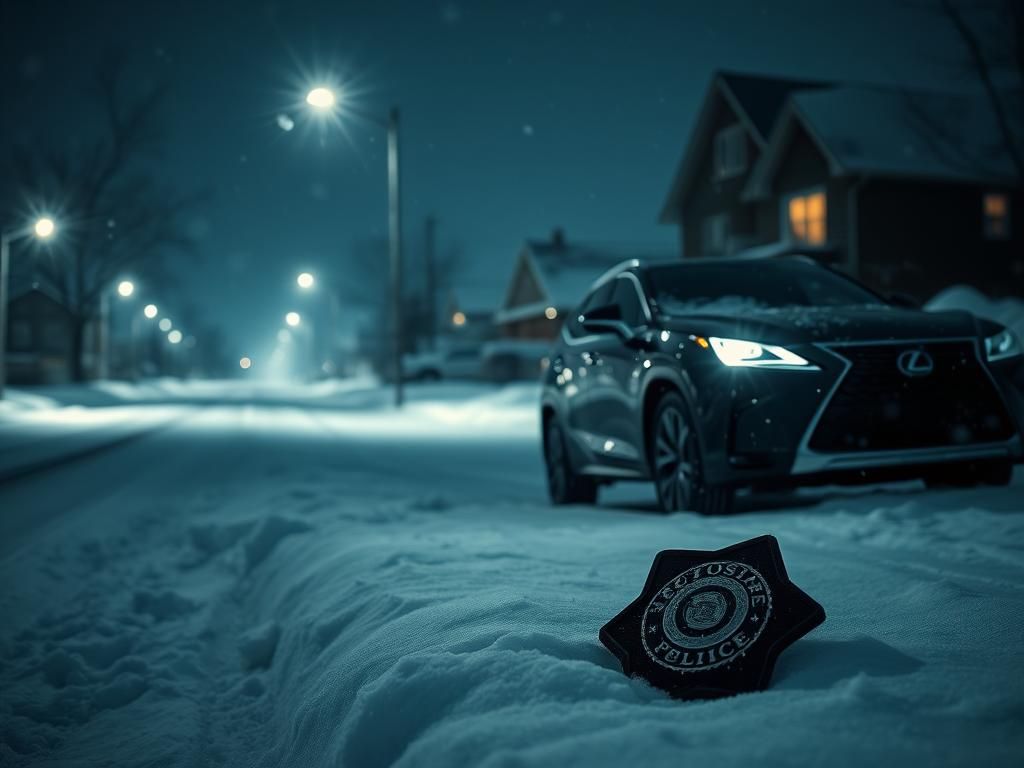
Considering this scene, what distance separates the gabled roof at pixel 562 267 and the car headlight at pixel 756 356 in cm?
3873

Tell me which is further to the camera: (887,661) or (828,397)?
(828,397)

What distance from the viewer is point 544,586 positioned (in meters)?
3.88

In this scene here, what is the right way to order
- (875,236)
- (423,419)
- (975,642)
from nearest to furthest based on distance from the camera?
(975,642)
(423,419)
(875,236)

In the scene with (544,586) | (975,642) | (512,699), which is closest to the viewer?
(512,699)

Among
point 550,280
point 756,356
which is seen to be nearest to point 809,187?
point 550,280

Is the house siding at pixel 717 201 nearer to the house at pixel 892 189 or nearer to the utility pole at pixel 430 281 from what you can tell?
the house at pixel 892 189

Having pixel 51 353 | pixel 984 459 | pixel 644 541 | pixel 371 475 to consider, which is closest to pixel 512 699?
pixel 644 541

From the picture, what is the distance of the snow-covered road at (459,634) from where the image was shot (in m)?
2.21

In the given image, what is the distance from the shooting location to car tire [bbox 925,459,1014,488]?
5465mm

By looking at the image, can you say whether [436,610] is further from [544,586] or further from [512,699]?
[512,699]

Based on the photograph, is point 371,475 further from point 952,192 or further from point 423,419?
point 952,192

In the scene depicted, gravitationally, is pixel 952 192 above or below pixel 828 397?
above

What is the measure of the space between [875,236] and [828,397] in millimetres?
23356

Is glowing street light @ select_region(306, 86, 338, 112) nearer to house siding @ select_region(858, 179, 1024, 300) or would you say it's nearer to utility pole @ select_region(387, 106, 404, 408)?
utility pole @ select_region(387, 106, 404, 408)
